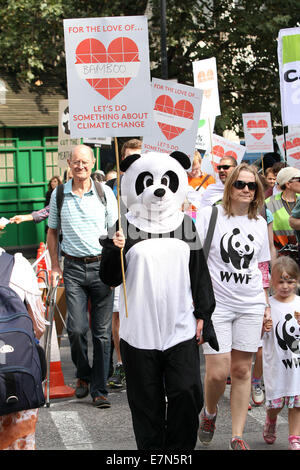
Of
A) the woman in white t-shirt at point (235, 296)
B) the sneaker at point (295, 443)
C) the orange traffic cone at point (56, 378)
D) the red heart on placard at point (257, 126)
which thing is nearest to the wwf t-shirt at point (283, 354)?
the woman in white t-shirt at point (235, 296)

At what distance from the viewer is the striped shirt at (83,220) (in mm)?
6570

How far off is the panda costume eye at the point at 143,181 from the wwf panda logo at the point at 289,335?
4.99 feet

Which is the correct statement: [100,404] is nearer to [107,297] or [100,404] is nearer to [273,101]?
[107,297]

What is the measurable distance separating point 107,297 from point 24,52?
508 inches

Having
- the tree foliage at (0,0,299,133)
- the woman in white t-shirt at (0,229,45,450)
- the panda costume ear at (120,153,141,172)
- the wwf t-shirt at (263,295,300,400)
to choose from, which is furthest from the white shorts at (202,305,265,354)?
the tree foliage at (0,0,299,133)

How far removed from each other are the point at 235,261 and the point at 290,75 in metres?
4.30

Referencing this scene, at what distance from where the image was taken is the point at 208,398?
542cm

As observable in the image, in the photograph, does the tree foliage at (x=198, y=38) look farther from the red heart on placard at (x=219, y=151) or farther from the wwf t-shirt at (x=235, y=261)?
the wwf t-shirt at (x=235, y=261)

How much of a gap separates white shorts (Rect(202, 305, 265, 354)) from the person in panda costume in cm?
72

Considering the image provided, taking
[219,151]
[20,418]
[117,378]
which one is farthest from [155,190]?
[219,151]

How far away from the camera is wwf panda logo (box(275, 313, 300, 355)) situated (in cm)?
541

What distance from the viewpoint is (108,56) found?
17.6 ft

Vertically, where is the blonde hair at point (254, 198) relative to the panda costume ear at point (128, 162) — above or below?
below

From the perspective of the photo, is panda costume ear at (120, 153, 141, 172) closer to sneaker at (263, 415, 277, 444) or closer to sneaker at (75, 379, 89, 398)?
sneaker at (263, 415, 277, 444)
